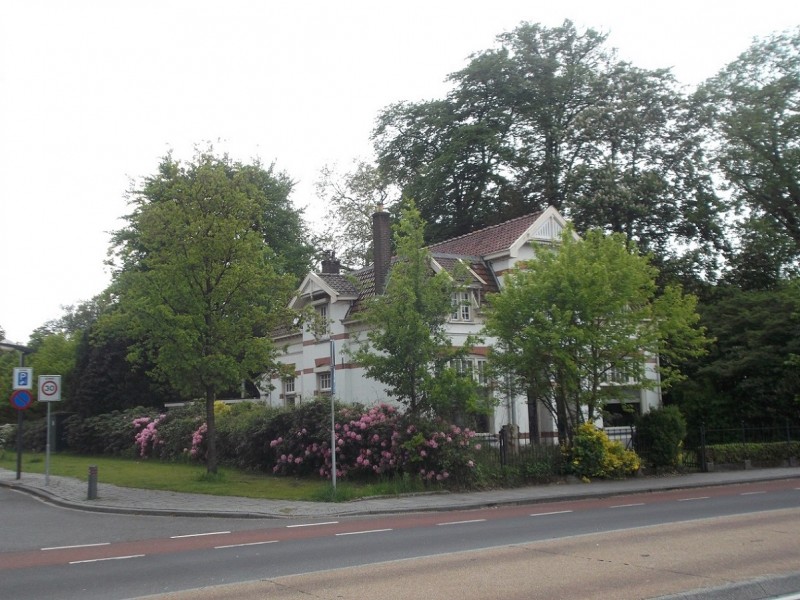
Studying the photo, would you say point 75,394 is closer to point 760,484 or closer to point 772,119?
point 760,484

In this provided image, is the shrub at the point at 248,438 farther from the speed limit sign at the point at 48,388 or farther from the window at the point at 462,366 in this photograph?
the window at the point at 462,366

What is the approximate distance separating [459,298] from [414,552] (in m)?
17.6

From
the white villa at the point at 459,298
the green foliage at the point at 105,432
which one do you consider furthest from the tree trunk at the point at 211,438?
the green foliage at the point at 105,432

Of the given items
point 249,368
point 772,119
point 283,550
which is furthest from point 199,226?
point 772,119

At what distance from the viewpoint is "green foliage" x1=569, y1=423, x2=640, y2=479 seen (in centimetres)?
2261

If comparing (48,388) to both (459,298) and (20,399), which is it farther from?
(459,298)

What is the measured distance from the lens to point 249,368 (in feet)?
73.2

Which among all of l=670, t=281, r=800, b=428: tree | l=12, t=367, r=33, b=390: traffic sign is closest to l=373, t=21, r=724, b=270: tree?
l=670, t=281, r=800, b=428: tree

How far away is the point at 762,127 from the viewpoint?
3703 cm

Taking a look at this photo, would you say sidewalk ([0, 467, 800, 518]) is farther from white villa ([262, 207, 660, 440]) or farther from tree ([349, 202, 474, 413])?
white villa ([262, 207, 660, 440])

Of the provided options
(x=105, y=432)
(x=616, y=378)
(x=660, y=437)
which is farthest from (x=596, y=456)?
(x=105, y=432)

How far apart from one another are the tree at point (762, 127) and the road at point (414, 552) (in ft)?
82.0

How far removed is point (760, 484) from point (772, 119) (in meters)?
21.4

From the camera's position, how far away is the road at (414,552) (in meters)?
8.49
